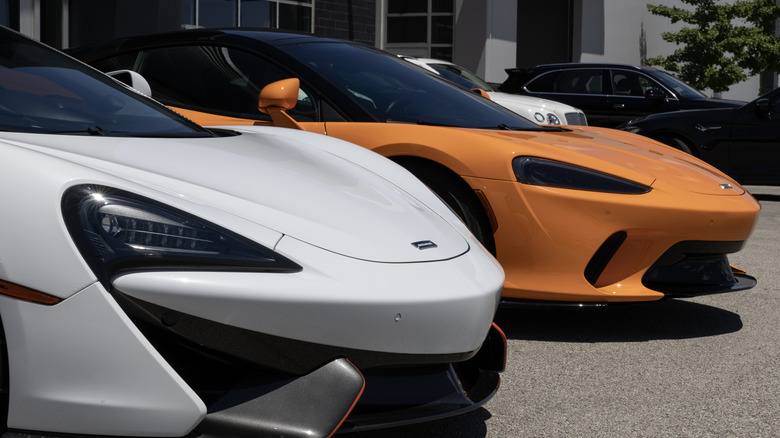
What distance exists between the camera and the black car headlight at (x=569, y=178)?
3.79 metres

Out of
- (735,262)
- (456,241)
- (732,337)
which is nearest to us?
(456,241)

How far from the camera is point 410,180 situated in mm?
3199

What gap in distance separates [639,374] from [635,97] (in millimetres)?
10240

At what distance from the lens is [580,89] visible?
1365cm

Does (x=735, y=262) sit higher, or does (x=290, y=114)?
(x=290, y=114)

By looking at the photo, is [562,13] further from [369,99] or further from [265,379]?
[265,379]

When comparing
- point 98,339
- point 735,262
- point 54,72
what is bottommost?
point 735,262

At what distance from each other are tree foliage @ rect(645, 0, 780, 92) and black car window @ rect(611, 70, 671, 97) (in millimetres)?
10960

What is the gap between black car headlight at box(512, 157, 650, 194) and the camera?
3.79 metres

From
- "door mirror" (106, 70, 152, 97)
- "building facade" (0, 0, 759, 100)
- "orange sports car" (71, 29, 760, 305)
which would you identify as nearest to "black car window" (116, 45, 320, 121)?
"orange sports car" (71, 29, 760, 305)

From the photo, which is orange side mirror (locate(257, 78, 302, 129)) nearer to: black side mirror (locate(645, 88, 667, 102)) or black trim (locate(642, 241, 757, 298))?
black trim (locate(642, 241, 757, 298))

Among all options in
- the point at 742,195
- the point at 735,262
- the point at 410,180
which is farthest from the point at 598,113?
the point at 410,180

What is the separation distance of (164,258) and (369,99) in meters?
2.39

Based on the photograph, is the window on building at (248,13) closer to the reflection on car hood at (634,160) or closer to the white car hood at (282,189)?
the reflection on car hood at (634,160)
